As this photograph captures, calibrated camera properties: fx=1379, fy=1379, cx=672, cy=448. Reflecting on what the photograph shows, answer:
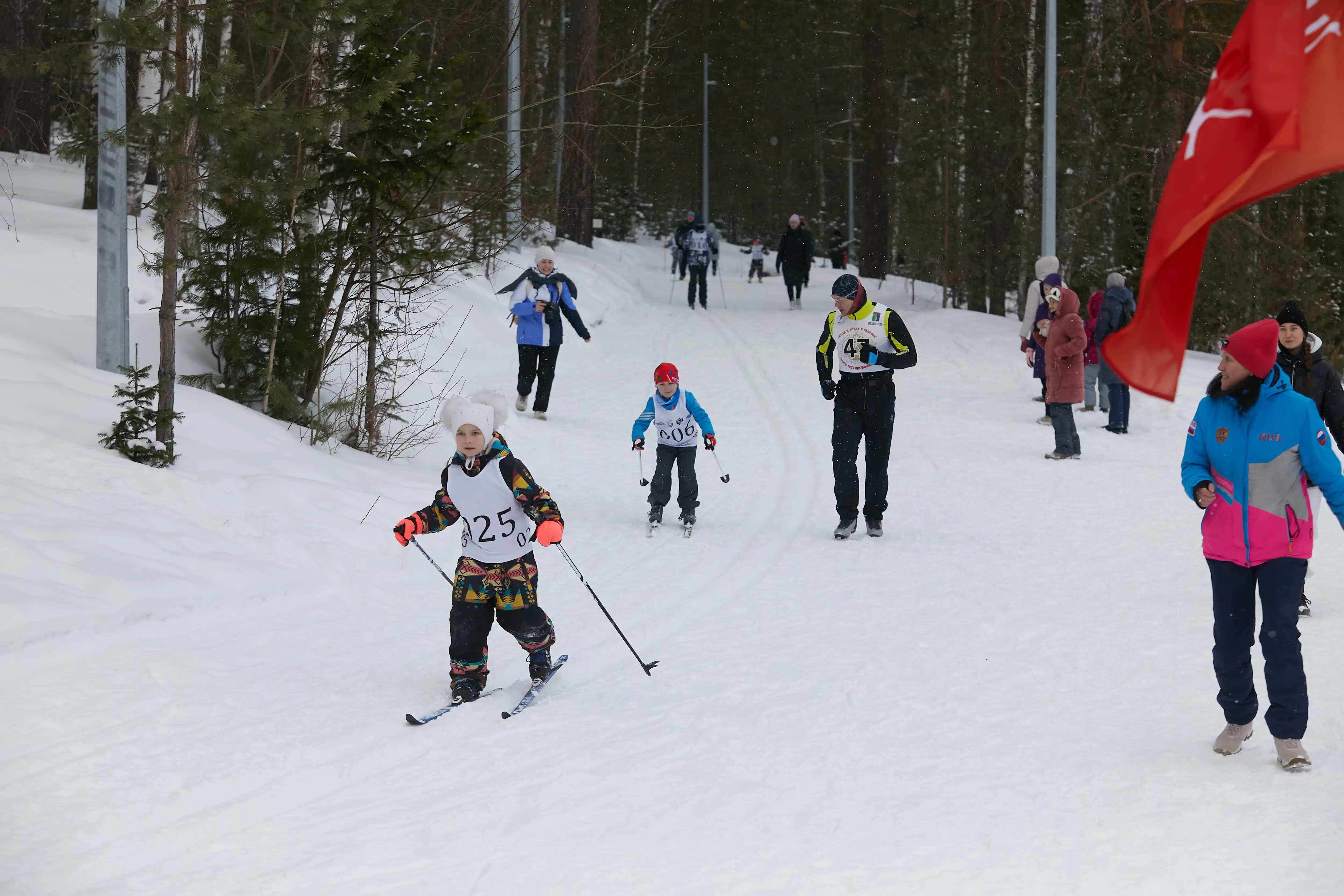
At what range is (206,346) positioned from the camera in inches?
488

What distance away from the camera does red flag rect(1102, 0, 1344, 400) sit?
11.6 ft

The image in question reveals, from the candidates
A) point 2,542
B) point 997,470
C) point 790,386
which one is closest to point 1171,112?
point 790,386

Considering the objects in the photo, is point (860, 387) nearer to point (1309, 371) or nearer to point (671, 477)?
point (671, 477)

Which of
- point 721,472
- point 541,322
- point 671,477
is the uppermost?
point 541,322

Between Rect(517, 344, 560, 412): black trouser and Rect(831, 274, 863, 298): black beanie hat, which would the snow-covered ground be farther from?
Rect(517, 344, 560, 412): black trouser

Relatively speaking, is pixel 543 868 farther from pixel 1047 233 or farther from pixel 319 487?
pixel 1047 233

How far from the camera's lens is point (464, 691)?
6555 millimetres

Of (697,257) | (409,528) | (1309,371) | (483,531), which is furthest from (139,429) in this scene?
(697,257)

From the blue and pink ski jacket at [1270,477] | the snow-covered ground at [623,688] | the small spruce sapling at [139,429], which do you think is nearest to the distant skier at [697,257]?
the snow-covered ground at [623,688]

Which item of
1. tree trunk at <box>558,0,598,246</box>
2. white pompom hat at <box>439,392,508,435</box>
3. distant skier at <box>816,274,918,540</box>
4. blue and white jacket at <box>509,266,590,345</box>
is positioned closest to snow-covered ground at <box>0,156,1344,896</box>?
distant skier at <box>816,274,918,540</box>

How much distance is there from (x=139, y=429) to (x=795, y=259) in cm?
2044

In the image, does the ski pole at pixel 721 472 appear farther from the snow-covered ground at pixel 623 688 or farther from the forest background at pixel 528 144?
the forest background at pixel 528 144

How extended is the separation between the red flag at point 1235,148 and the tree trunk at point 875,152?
1194 inches

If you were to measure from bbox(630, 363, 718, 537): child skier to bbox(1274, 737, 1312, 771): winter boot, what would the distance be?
5540mm
